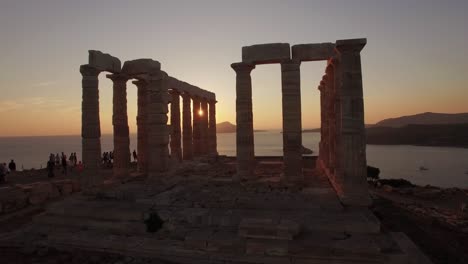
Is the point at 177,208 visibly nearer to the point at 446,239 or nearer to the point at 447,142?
the point at 446,239

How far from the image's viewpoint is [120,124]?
20.9 meters

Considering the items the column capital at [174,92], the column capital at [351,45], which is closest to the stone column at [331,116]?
the column capital at [351,45]

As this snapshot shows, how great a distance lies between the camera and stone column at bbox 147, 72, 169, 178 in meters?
19.0

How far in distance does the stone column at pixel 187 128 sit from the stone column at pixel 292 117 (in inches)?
504

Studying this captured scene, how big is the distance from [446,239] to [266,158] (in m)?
20.8

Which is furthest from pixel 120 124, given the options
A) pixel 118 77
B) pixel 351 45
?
pixel 351 45

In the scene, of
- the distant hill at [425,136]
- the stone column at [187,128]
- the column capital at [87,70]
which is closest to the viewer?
the column capital at [87,70]

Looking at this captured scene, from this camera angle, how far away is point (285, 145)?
17.5m

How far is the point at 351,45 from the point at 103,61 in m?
12.6

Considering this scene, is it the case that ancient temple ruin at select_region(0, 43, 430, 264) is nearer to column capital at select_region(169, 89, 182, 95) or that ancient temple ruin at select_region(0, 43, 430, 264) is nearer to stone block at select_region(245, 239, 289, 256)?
stone block at select_region(245, 239, 289, 256)

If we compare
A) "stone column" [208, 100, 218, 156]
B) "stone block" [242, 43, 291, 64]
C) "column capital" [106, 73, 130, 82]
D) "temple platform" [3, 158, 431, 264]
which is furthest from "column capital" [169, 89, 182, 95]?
"temple platform" [3, 158, 431, 264]

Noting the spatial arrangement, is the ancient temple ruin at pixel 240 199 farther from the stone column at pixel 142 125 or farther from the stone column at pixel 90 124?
the stone column at pixel 142 125

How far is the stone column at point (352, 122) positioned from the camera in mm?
13547

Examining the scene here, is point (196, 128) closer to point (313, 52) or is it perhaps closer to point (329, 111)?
point (329, 111)
